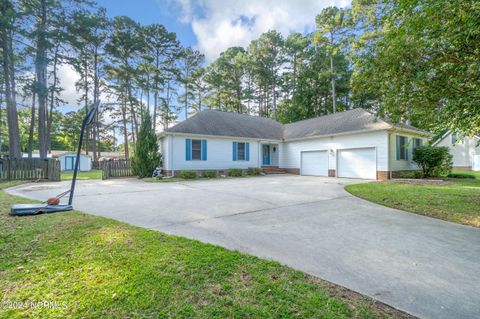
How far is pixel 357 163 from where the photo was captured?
45.0ft

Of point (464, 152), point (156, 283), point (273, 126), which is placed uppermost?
point (273, 126)

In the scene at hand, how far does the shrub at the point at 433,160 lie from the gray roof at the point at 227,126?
9.17 meters

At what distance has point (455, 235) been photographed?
3.81m

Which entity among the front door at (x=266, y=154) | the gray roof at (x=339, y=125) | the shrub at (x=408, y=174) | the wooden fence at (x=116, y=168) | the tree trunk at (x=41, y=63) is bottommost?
the shrub at (x=408, y=174)

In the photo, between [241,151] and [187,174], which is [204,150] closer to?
[187,174]

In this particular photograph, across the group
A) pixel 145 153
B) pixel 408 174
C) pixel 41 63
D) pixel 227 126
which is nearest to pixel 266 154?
pixel 227 126

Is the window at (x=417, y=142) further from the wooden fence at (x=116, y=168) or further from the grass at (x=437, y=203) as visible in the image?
the wooden fence at (x=116, y=168)

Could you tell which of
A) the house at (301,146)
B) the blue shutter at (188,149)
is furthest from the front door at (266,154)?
the blue shutter at (188,149)

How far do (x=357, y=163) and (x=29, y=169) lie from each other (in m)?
18.8

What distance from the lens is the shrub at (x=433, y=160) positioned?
41.3 ft

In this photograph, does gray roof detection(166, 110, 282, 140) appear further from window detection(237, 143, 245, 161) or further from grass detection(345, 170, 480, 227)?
grass detection(345, 170, 480, 227)

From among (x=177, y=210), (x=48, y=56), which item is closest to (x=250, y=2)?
(x=177, y=210)

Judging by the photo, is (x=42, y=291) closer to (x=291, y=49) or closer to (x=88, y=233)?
(x=88, y=233)

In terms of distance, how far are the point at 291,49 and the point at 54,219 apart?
3018 centimetres
